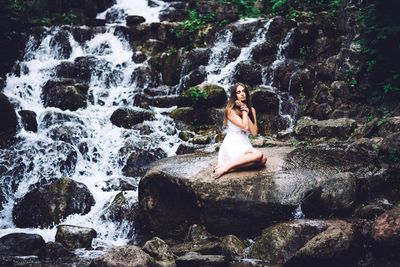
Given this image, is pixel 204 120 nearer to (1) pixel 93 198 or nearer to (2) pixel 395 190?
(1) pixel 93 198

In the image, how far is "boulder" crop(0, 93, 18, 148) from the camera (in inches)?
520

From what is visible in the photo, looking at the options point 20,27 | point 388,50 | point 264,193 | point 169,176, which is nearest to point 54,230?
point 169,176

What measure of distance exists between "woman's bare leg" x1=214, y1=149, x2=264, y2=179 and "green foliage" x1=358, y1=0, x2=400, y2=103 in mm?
5870

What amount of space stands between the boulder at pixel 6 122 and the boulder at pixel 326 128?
8600 mm

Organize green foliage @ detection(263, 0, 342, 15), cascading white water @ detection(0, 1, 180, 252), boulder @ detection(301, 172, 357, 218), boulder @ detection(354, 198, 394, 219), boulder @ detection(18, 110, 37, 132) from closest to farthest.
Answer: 1. boulder @ detection(354, 198, 394, 219)
2. boulder @ detection(301, 172, 357, 218)
3. cascading white water @ detection(0, 1, 180, 252)
4. boulder @ detection(18, 110, 37, 132)
5. green foliage @ detection(263, 0, 342, 15)

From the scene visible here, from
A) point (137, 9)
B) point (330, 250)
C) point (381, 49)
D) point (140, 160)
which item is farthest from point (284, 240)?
point (137, 9)

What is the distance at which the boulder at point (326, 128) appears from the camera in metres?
12.0

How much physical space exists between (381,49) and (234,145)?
6.88m

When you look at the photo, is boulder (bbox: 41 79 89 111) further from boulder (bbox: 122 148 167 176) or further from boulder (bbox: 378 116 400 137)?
boulder (bbox: 378 116 400 137)

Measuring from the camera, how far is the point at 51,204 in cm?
1037

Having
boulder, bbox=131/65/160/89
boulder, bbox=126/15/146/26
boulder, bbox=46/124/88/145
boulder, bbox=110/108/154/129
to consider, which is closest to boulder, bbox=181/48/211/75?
boulder, bbox=131/65/160/89

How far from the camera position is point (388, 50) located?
1260 cm

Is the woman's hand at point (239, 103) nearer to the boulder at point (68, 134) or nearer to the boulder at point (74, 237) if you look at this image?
the boulder at point (74, 237)

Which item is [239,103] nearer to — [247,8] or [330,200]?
[330,200]
